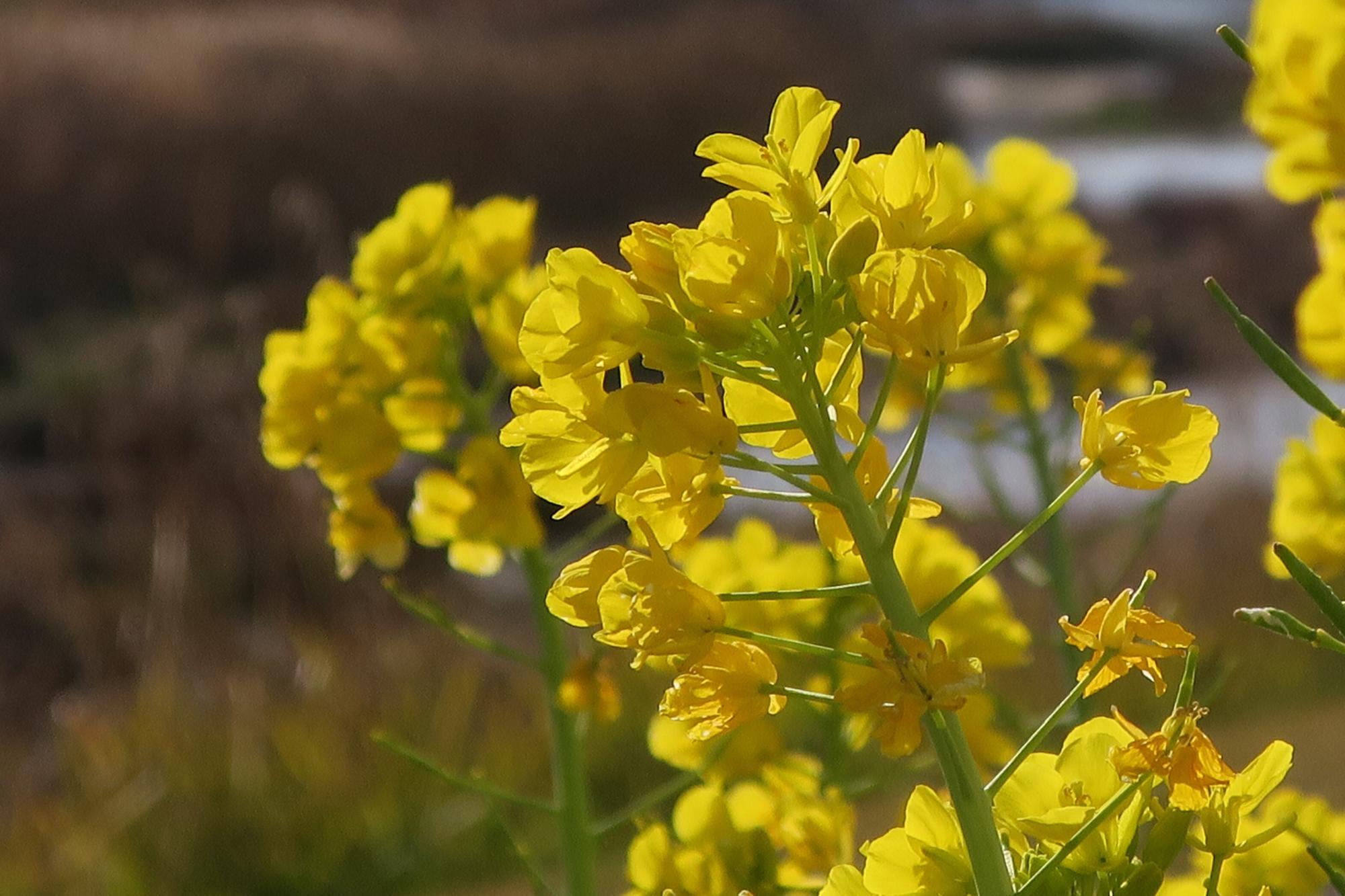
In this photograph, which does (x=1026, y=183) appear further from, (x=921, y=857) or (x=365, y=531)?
(x=921, y=857)

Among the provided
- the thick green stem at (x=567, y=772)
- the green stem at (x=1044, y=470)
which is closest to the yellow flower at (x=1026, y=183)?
the green stem at (x=1044, y=470)

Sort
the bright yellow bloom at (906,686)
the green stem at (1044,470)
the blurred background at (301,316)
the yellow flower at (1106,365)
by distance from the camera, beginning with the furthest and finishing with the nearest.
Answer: the blurred background at (301,316), the yellow flower at (1106,365), the green stem at (1044,470), the bright yellow bloom at (906,686)

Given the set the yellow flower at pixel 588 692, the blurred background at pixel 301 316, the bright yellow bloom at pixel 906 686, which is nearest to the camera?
the bright yellow bloom at pixel 906 686

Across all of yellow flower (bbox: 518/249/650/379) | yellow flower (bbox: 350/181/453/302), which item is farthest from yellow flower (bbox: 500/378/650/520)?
yellow flower (bbox: 350/181/453/302)

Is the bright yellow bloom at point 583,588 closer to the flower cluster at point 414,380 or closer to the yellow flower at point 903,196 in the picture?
the yellow flower at point 903,196

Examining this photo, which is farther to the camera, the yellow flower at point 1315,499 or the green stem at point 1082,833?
the yellow flower at point 1315,499

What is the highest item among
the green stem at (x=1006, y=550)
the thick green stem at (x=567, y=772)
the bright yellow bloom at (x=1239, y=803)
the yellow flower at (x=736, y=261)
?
the yellow flower at (x=736, y=261)

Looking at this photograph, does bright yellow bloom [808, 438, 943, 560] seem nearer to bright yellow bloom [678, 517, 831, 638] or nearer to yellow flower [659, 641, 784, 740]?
yellow flower [659, 641, 784, 740]
